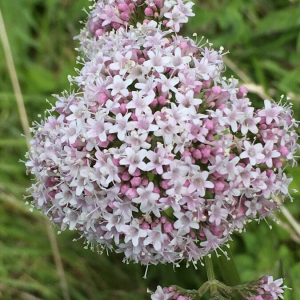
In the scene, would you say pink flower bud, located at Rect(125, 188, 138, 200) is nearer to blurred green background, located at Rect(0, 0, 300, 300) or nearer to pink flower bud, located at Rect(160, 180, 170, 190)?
pink flower bud, located at Rect(160, 180, 170, 190)

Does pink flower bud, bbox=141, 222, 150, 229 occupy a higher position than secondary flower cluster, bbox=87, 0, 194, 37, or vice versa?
secondary flower cluster, bbox=87, 0, 194, 37

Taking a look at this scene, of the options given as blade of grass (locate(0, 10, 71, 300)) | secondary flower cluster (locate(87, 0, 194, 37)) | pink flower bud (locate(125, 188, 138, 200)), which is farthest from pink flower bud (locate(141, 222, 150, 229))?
blade of grass (locate(0, 10, 71, 300))

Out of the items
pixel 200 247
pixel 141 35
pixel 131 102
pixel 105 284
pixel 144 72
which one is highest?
pixel 141 35

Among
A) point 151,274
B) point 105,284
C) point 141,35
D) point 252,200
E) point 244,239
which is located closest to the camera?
point 252,200

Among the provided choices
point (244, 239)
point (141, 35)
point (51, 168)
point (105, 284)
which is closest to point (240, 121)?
point (141, 35)

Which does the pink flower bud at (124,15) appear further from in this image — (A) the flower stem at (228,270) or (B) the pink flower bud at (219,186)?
(A) the flower stem at (228,270)

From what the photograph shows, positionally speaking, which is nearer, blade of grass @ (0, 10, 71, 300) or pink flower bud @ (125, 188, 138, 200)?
pink flower bud @ (125, 188, 138, 200)

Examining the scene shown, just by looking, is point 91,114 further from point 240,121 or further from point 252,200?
point 252,200
